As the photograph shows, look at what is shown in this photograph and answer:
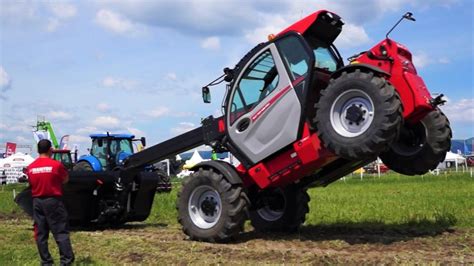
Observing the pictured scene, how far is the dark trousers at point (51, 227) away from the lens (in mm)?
6965

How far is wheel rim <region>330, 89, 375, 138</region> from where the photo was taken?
7.32 meters

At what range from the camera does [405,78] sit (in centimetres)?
764

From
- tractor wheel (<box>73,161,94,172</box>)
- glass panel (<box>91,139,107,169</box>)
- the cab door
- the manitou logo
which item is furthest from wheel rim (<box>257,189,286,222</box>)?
glass panel (<box>91,139,107,169</box>)

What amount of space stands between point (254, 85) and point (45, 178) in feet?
11.5

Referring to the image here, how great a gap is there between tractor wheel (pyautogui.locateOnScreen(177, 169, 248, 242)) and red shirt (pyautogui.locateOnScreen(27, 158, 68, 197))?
2.64m

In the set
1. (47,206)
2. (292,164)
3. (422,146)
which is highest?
(422,146)

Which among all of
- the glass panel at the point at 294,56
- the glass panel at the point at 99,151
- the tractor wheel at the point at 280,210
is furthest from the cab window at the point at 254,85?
the glass panel at the point at 99,151

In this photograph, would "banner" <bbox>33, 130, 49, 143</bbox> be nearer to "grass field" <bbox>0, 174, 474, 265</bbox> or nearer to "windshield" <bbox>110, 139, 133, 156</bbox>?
"windshield" <bbox>110, 139, 133, 156</bbox>

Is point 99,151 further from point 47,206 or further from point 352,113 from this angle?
point 352,113

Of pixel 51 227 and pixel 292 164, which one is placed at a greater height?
pixel 292 164

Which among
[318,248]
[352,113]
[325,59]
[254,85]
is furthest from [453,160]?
[352,113]

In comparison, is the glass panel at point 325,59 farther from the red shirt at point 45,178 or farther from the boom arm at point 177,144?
the red shirt at point 45,178

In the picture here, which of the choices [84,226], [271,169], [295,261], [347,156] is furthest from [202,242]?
[84,226]

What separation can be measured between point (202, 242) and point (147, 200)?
3.00m
